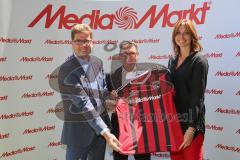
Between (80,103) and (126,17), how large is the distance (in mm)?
1484

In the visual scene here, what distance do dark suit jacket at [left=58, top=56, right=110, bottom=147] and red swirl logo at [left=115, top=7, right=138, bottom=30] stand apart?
1.19m

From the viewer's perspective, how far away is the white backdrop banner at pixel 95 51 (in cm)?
278

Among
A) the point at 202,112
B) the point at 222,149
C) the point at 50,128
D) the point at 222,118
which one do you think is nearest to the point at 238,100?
the point at 222,118

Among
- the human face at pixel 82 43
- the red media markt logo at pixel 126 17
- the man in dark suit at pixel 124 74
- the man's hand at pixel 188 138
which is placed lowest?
the man's hand at pixel 188 138

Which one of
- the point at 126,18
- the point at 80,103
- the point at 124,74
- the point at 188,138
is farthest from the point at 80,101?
the point at 126,18

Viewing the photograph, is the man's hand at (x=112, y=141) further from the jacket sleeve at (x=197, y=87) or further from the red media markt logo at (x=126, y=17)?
the red media markt logo at (x=126, y=17)

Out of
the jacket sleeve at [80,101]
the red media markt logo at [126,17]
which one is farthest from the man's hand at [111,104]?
the red media markt logo at [126,17]

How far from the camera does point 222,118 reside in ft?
9.93

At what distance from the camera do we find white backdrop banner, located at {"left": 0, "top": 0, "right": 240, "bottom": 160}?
9.12ft

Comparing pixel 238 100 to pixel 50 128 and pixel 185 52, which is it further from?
pixel 50 128

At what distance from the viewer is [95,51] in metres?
3.21

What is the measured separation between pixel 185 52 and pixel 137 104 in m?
0.46

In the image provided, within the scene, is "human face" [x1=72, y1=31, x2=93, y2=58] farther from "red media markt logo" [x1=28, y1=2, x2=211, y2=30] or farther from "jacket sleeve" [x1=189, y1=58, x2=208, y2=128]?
"red media markt logo" [x1=28, y1=2, x2=211, y2=30]

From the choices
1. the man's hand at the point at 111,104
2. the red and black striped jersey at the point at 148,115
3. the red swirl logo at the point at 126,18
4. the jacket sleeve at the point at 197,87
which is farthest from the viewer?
the red swirl logo at the point at 126,18
